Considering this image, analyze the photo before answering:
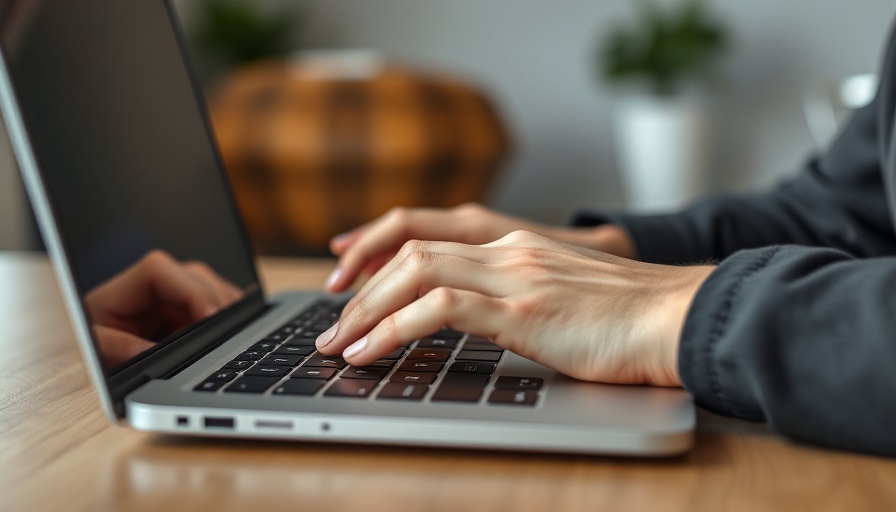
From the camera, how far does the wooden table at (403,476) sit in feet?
1.24

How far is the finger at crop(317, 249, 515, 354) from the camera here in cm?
52

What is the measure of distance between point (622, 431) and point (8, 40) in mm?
353

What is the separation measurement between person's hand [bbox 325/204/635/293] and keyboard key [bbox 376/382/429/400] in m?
0.32

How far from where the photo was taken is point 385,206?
2.94m

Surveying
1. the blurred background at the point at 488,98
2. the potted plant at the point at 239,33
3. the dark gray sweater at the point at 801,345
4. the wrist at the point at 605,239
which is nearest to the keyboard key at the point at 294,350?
the dark gray sweater at the point at 801,345

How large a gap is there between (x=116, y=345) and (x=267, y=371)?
0.26 ft

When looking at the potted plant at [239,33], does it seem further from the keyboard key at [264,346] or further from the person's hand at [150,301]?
the keyboard key at [264,346]

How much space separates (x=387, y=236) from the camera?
788mm

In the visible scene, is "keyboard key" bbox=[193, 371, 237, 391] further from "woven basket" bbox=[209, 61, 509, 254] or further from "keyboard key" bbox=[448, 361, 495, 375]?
"woven basket" bbox=[209, 61, 509, 254]

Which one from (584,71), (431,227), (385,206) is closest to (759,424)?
(431,227)

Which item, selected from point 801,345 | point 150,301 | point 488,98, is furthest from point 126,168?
point 488,98

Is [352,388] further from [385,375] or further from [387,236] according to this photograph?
[387,236]

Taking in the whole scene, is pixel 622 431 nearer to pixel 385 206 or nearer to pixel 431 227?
pixel 431 227

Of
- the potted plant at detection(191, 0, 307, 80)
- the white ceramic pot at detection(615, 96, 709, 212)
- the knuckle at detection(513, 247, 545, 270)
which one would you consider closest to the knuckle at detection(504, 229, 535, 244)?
the knuckle at detection(513, 247, 545, 270)
